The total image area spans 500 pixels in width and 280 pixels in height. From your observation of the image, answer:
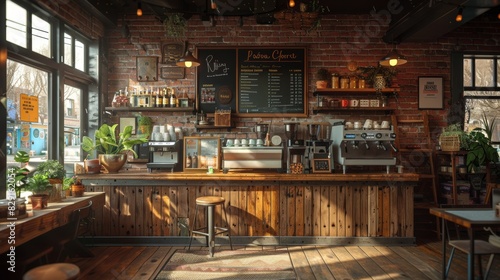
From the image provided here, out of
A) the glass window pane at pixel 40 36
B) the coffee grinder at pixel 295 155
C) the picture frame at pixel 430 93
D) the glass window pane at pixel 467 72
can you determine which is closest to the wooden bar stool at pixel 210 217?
the coffee grinder at pixel 295 155

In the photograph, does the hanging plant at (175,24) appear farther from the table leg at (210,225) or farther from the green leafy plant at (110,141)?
the table leg at (210,225)

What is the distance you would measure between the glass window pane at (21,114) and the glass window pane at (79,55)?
83 centimetres

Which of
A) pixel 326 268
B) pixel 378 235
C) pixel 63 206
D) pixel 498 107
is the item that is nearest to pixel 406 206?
pixel 378 235

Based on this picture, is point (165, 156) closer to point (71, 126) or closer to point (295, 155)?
point (71, 126)

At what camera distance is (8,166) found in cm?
373

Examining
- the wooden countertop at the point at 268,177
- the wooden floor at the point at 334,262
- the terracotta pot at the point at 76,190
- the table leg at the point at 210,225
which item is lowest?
the wooden floor at the point at 334,262

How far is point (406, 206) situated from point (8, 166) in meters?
4.64

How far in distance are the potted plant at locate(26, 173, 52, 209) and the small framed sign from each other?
3117 mm

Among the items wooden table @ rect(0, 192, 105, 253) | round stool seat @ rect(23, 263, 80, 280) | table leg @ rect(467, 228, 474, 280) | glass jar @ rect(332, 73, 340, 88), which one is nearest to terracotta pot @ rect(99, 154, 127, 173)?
wooden table @ rect(0, 192, 105, 253)

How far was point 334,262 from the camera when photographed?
415 cm

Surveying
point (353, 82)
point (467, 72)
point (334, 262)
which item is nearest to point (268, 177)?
point (334, 262)

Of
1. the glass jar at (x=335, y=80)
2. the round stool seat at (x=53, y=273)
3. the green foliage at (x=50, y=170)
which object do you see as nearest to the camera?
the round stool seat at (x=53, y=273)

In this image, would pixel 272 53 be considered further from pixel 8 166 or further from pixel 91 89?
pixel 8 166

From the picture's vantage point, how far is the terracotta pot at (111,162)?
4930 mm
